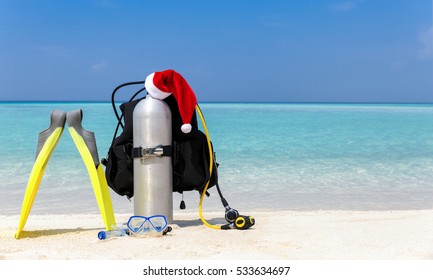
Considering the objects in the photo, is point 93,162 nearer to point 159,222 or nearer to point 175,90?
point 159,222

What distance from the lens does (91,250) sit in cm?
375

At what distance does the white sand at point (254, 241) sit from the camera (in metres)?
3.64

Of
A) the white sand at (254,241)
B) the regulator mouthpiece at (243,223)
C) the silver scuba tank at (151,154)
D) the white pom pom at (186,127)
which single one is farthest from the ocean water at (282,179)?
the white pom pom at (186,127)

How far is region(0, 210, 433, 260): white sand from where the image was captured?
3.64 metres

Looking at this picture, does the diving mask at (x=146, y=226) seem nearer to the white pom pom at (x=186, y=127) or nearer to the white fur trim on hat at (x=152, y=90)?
the white pom pom at (x=186, y=127)

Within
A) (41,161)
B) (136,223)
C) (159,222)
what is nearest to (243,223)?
(159,222)

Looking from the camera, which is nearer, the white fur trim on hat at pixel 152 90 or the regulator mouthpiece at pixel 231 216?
the white fur trim on hat at pixel 152 90

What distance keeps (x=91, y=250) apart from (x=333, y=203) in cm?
334

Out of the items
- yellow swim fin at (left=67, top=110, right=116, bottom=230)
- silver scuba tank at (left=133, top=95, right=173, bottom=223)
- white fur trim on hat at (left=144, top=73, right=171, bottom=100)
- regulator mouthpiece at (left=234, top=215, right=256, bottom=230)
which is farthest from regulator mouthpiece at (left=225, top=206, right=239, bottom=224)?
white fur trim on hat at (left=144, top=73, right=171, bottom=100)

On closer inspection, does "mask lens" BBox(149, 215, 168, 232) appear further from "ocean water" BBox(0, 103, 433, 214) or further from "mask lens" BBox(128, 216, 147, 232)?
"ocean water" BBox(0, 103, 433, 214)

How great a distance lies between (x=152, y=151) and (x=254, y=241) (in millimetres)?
940

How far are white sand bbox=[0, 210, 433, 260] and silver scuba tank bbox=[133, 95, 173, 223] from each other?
29cm

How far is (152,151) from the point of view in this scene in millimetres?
4242

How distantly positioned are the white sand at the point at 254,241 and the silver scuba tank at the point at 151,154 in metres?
0.29
